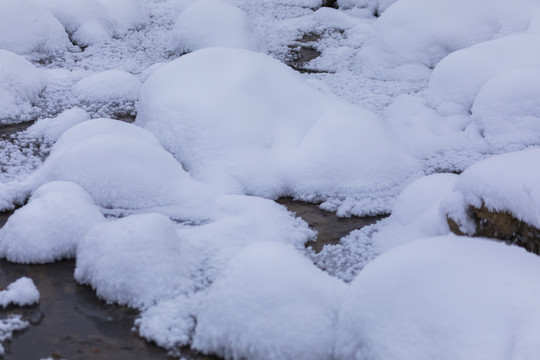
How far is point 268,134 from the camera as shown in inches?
180

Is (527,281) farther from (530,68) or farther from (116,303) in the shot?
(530,68)

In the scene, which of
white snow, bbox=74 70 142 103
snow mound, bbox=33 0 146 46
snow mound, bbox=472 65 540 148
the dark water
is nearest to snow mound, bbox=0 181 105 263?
the dark water

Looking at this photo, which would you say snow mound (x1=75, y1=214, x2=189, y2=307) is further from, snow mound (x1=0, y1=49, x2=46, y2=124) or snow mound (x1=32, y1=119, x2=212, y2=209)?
snow mound (x1=0, y1=49, x2=46, y2=124)

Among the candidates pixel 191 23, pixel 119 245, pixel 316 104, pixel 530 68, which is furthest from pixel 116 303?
pixel 191 23

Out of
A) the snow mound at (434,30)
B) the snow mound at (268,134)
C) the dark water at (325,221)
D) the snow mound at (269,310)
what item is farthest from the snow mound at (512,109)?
the snow mound at (269,310)

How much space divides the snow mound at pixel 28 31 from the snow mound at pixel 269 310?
196 inches

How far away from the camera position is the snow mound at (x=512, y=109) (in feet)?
15.8

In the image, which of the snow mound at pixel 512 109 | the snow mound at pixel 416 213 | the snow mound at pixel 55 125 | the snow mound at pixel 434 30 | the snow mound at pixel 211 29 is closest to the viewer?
the snow mound at pixel 416 213

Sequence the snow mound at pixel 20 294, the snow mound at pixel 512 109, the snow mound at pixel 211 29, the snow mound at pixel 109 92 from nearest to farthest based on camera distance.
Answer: the snow mound at pixel 20 294 → the snow mound at pixel 512 109 → the snow mound at pixel 109 92 → the snow mound at pixel 211 29

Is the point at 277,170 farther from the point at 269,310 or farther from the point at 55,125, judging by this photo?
the point at 55,125

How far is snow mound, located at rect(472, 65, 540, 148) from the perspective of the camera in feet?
15.8

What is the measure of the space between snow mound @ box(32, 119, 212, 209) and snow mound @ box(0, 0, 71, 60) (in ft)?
9.69

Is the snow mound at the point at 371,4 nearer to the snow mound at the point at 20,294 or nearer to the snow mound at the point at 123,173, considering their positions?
the snow mound at the point at 123,173

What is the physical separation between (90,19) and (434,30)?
4.32m
